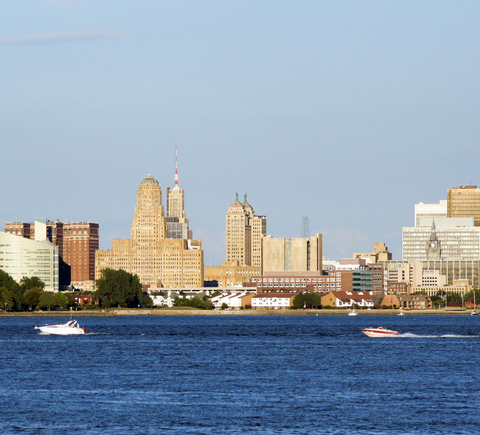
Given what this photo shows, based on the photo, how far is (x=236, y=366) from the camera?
99.2 meters

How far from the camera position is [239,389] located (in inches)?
3130

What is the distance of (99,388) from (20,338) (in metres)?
73.1

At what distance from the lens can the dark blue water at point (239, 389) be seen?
6338 centimetres

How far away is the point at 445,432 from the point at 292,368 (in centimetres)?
3692

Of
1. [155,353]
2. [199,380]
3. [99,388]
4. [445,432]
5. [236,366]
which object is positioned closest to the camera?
[445,432]

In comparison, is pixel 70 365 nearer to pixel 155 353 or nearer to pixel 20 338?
pixel 155 353

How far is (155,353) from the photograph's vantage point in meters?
117

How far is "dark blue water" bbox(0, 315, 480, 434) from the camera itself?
6338cm

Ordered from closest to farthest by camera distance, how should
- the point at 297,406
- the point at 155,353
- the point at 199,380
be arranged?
the point at 297,406, the point at 199,380, the point at 155,353

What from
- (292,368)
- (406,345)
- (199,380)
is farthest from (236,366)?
(406,345)

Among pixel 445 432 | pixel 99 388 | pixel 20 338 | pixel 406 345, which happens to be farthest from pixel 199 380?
pixel 20 338

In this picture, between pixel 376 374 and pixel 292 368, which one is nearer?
pixel 376 374

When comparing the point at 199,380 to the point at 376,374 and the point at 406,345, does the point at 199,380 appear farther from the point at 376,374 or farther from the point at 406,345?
the point at 406,345

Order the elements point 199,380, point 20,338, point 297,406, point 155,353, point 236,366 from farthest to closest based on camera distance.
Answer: point 20,338 → point 155,353 → point 236,366 → point 199,380 → point 297,406
